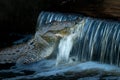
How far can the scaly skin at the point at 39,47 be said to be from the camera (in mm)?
10602

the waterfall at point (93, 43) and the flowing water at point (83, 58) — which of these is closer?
the flowing water at point (83, 58)

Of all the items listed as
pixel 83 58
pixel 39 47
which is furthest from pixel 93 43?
pixel 39 47

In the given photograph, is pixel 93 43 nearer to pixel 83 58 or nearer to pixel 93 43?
pixel 93 43

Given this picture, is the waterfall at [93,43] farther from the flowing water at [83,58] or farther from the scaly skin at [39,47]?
the scaly skin at [39,47]

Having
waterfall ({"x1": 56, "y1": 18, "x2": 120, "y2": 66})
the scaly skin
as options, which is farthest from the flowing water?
the scaly skin

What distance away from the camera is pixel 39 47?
426 inches

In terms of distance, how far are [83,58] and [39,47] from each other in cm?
107

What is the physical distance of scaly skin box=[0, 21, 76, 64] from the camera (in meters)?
10.6

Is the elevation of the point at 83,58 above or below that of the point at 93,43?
below

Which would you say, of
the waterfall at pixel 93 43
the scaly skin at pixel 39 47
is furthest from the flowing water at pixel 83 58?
the scaly skin at pixel 39 47

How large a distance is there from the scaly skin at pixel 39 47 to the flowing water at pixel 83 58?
0.15 m

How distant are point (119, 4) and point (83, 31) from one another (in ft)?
7.88

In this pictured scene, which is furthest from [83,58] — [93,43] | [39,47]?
[39,47]

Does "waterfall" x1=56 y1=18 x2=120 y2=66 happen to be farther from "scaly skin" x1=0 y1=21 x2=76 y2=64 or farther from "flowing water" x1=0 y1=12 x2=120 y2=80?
"scaly skin" x1=0 y1=21 x2=76 y2=64
